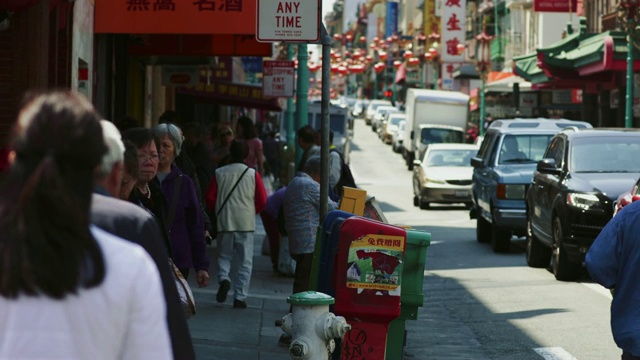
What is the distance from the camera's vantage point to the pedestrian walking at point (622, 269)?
19.1ft

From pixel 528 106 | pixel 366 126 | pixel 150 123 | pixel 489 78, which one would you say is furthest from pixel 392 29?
pixel 150 123

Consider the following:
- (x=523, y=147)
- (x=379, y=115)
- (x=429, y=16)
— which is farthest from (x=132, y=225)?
(x=429, y=16)

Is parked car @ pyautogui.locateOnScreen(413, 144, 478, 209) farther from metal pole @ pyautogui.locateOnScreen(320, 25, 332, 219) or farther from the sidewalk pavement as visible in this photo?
metal pole @ pyautogui.locateOnScreen(320, 25, 332, 219)

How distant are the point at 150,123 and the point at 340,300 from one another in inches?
651

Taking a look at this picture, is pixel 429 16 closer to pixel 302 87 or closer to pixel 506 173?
pixel 302 87

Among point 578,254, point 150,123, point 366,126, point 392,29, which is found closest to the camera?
point 578,254

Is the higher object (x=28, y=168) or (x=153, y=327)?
(x=28, y=168)

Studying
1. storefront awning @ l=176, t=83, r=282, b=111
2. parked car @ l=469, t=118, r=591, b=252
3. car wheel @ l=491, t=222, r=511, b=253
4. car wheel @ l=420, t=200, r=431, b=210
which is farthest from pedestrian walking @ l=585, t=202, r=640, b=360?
car wheel @ l=420, t=200, r=431, b=210

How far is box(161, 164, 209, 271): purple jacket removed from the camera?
8938 mm

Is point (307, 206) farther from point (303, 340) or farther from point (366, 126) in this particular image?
point (366, 126)

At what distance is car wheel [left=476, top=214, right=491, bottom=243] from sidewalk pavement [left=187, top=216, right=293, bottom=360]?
615cm

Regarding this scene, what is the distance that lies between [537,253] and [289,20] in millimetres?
8855

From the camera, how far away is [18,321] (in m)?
3.02

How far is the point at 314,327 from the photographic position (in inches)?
336
